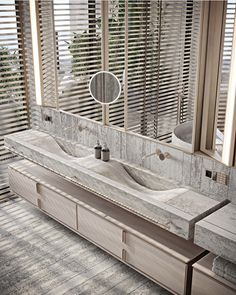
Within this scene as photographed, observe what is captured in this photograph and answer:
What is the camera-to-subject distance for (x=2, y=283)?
328 cm

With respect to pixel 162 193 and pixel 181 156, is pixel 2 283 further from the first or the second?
pixel 181 156

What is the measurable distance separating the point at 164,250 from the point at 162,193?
43 centimetres

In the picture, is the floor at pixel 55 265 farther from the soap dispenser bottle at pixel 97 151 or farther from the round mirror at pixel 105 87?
the round mirror at pixel 105 87

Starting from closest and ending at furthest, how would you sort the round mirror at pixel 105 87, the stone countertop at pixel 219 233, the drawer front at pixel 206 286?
the stone countertop at pixel 219 233 < the drawer front at pixel 206 286 < the round mirror at pixel 105 87

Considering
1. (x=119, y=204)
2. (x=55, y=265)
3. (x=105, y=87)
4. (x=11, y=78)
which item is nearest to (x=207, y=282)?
(x=119, y=204)

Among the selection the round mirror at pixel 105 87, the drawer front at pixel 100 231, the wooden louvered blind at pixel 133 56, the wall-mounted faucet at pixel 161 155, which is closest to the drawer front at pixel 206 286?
the drawer front at pixel 100 231

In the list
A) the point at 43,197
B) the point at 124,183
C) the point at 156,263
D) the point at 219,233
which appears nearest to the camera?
the point at 219,233

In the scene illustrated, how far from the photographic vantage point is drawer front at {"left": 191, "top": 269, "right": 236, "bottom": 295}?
8.39 feet

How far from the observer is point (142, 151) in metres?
3.44

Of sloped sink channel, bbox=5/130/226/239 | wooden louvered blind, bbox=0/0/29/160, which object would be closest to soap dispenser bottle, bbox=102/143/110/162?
sloped sink channel, bbox=5/130/226/239

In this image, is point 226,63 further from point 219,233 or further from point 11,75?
point 11,75

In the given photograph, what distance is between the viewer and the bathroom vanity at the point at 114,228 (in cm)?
288

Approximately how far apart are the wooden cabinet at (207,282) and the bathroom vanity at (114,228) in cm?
7

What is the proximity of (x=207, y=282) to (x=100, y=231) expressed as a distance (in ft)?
3.42
